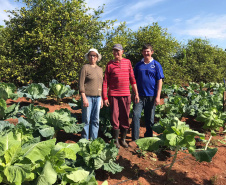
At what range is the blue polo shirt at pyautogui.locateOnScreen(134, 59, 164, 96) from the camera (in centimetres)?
349

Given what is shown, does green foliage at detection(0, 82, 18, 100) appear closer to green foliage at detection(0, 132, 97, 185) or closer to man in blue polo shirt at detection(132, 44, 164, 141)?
green foliage at detection(0, 132, 97, 185)

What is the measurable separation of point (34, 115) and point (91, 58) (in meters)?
1.47

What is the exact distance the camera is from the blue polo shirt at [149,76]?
11.5 feet

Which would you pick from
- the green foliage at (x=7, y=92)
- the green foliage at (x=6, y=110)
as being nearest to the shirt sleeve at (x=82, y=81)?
the green foliage at (x=6, y=110)

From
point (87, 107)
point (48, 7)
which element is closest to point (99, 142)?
point (87, 107)

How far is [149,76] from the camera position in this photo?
3521 millimetres

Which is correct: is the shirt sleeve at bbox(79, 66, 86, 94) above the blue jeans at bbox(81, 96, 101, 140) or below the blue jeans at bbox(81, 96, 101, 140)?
above

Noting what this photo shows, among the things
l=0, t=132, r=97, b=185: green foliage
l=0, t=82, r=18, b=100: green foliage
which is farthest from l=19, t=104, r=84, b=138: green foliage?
l=0, t=82, r=18, b=100: green foliage

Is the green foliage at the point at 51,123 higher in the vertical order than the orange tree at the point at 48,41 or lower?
lower

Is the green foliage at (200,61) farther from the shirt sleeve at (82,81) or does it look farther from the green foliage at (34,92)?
the shirt sleeve at (82,81)

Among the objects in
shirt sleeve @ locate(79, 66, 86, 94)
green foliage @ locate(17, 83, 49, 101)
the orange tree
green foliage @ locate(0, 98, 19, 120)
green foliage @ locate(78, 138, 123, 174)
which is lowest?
green foliage @ locate(78, 138, 123, 174)

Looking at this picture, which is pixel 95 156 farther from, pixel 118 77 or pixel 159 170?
pixel 118 77

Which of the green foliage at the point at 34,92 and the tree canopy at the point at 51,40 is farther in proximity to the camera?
the tree canopy at the point at 51,40

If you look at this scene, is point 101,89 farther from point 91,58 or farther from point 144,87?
point 144,87
